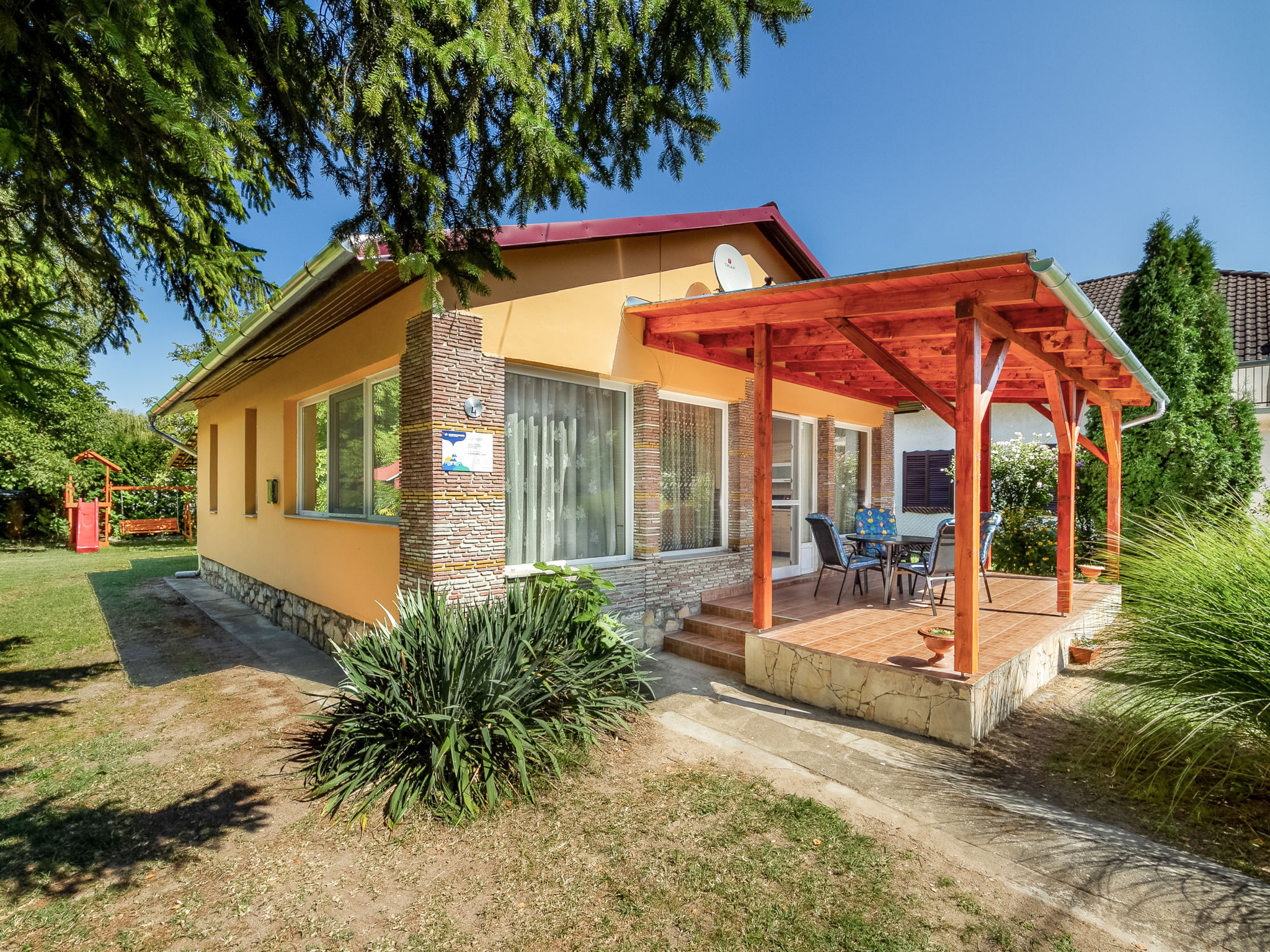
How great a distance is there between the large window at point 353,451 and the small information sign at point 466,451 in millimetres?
661

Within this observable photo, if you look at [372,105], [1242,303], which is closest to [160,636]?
[372,105]

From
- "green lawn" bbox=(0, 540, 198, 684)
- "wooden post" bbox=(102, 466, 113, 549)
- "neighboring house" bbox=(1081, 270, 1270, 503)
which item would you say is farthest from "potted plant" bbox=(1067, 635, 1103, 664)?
"wooden post" bbox=(102, 466, 113, 549)

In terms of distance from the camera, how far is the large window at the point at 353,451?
6352 mm

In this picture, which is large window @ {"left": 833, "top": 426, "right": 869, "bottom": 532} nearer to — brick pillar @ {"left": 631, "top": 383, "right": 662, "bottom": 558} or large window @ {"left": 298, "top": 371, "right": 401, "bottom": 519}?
brick pillar @ {"left": 631, "top": 383, "right": 662, "bottom": 558}

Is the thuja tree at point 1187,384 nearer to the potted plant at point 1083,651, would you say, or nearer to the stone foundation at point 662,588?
the potted plant at point 1083,651

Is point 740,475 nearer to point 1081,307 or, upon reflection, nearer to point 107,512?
point 1081,307

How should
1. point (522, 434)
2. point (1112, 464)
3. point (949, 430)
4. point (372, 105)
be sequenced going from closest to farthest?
point (372, 105)
point (522, 434)
point (1112, 464)
point (949, 430)

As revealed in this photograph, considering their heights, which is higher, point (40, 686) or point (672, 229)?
point (672, 229)

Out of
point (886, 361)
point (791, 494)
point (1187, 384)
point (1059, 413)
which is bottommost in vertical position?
point (791, 494)

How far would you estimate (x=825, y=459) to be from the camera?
9.53m

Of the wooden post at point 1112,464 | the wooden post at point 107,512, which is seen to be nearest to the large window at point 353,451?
the wooden post at point 1112,464

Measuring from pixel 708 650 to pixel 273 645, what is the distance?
16.6 feet

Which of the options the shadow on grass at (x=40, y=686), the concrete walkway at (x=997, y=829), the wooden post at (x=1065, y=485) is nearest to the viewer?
the concrete walkway at (x=997, y=829)

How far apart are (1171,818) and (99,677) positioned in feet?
28.1
